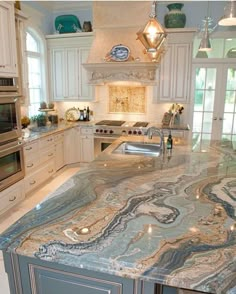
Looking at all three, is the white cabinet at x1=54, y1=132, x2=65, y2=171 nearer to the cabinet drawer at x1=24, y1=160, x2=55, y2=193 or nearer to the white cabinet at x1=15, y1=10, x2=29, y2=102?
the cabinet drawer at x1=24, y1=160, x2=55, y2=193

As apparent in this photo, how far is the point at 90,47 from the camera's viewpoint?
4695mm

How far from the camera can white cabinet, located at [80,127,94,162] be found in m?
4.76

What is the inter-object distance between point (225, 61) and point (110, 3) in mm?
2217

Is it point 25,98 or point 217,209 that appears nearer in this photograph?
point 217,209

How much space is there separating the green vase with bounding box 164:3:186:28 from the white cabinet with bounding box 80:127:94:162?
7.57ft

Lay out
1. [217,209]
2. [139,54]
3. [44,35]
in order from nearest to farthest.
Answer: [217,209]
[139,54]
[44,35]

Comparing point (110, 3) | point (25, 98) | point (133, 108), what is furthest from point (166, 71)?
point (25, 98)

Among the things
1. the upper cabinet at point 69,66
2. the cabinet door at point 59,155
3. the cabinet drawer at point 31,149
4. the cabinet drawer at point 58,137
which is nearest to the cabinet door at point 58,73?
the upper cabinet at point 69,66

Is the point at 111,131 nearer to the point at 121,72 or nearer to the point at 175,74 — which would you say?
the point at 121,72

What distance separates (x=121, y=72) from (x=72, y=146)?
1669mm

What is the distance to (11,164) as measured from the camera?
3.14 metres

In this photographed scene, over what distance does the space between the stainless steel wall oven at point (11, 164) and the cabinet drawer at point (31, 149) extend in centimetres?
18

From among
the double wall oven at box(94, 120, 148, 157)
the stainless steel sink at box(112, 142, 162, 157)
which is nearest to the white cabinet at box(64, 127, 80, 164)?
the double wall oven at box(94, 120, 148, 157)

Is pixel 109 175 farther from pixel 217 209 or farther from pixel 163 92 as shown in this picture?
pixel 163 92
